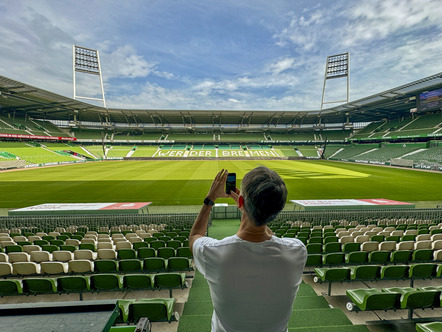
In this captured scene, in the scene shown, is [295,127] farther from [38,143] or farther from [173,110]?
[38,143]

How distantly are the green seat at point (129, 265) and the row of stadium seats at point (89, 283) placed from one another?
34.5 inches

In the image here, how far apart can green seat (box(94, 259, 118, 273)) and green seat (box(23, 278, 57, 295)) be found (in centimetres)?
100

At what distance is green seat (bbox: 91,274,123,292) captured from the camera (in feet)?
13.8

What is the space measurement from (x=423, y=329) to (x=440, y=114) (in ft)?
220

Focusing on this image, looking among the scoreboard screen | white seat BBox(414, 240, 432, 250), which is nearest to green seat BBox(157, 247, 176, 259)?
white seat BBox(414, 240, 432, 250)

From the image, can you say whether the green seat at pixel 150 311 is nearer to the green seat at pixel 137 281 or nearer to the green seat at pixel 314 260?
the green seat at pixel 137 281

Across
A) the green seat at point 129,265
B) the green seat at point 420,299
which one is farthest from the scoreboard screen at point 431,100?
the green seat at point 129,265

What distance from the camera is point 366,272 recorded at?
461 centimetres

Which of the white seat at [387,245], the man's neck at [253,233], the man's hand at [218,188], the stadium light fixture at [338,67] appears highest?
the stadium light fixture at [338,67]

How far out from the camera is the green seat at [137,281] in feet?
13.8

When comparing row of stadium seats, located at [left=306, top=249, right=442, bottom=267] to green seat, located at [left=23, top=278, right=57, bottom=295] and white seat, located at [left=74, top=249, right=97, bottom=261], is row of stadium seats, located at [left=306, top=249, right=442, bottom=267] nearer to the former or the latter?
green seat, located at [left=23, top=278, right=57, bottom=295]

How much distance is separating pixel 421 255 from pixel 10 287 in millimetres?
9574

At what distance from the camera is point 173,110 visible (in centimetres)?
6288

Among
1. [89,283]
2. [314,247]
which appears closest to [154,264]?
[89,283]
